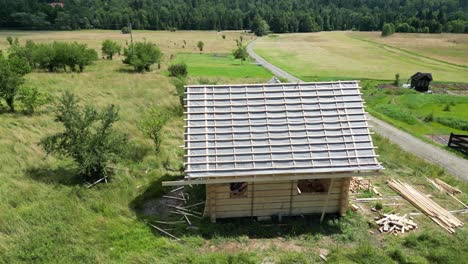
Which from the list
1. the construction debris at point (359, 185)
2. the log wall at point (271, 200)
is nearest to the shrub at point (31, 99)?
the log wall at point (271, 200)

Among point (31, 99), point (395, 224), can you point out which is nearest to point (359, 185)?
point (395, 224)

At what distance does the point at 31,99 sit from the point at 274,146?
19.7 meters

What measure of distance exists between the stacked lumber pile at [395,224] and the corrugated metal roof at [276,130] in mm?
2983

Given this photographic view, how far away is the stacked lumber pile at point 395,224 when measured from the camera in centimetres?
1455

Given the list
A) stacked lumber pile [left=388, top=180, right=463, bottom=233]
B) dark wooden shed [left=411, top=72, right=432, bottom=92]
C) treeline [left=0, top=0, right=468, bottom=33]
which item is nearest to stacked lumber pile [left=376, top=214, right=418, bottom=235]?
stacked lumber pile [left=388, top=180, right=463, bottom=233]

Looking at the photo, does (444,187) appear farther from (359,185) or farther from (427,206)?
(359,185)

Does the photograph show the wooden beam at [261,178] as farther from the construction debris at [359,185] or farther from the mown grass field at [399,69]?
the mown grass field at [399,69]

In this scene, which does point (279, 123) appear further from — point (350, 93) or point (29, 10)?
point (29, 10)

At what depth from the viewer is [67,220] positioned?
43.9 ft

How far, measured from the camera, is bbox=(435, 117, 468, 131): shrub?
32.6 m

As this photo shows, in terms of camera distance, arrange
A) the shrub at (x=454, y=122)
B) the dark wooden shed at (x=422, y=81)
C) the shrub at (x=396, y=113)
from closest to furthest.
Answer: the shrub at (x=454, y=122), the shrub at (x=396, y=113), the dark wooden shed at (x=422, y=81)

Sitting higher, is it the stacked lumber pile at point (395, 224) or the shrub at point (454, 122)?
the stacked lumber pile at point (395, 224)

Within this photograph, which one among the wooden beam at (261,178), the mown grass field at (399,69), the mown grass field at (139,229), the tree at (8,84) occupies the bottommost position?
the mown grass field at (399,69)

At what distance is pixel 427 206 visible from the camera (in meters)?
16.3
